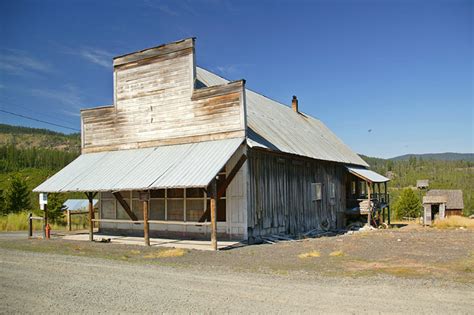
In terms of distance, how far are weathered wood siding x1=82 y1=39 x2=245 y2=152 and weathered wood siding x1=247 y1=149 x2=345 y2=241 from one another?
2.12 m

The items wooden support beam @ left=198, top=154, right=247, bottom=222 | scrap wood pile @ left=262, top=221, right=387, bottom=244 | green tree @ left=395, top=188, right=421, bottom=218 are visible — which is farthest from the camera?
green tree @ left=395, top=188, right=421, bottom=218

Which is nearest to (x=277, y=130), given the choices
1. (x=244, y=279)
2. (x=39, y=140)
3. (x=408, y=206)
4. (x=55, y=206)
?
(x=244, y=279)

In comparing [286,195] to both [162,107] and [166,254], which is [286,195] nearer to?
[162,107]

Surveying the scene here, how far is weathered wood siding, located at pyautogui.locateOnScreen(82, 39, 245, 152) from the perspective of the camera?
53.6 ft

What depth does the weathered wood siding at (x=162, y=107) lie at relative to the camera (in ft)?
53.6

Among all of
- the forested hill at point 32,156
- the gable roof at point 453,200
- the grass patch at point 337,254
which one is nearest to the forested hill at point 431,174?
the gable roof at point 453,200

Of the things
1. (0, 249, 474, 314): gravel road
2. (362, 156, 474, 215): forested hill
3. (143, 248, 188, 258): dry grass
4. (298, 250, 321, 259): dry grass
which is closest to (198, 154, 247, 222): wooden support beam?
(143, 248, 188, 258): dry grass

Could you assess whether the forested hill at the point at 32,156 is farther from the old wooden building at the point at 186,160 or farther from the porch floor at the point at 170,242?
the porch floor at the point at 170,242

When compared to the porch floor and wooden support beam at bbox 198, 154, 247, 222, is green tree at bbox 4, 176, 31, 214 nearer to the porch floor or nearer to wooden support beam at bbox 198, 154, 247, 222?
the porch floor

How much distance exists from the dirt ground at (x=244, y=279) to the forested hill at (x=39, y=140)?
174 m

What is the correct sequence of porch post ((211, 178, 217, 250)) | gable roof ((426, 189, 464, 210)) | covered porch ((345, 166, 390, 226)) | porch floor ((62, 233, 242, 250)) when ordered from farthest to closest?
gable roof ((426, 189, 464, 210)) < covered porch ((345, 166, 390, 226)) < porch floor ((62, 233, 242, 250)) < porch post ((211, 178, 217, 250))

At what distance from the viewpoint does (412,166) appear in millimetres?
175750

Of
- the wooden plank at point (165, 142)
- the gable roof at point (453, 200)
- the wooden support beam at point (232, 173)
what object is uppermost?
the wooden plank at point (165, 142)

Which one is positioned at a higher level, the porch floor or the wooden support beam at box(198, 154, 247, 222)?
the wooden support beam at box(198, 154, 247, 222)
